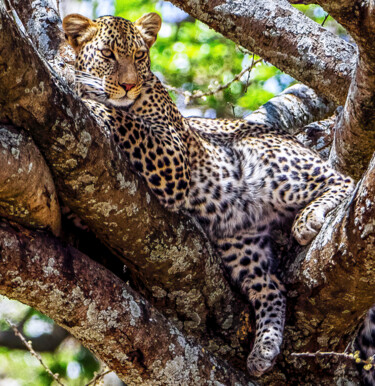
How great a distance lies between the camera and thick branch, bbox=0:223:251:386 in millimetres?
Result: 3192

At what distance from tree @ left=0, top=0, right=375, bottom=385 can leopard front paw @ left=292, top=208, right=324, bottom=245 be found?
12cm

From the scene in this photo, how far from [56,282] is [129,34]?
2.55 m

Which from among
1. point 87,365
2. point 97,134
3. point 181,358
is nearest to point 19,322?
point 87,365

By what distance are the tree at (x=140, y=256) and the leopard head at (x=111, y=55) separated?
544 mm

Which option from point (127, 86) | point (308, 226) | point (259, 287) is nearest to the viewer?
point (308, 226)

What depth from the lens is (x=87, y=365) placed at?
25.1 ft

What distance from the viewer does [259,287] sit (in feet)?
15.0

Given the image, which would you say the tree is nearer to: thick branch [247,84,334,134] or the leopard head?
the leopard head

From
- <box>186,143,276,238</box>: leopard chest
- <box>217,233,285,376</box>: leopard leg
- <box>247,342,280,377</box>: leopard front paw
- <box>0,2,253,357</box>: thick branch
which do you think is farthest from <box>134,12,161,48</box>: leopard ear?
<box>247,342,280,377</box>: leopard front paw

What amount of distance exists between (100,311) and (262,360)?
120 centimetres

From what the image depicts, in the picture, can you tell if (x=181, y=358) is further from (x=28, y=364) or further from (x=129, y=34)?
(x=28, y=364)

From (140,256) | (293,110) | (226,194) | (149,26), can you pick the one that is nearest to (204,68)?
(293,110)

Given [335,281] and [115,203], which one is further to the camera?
[335,281]

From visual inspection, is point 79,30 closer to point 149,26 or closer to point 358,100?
point 149,26
